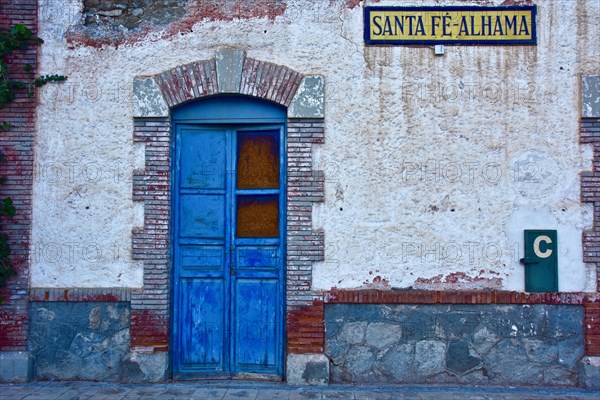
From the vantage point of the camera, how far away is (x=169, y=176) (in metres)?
6.48

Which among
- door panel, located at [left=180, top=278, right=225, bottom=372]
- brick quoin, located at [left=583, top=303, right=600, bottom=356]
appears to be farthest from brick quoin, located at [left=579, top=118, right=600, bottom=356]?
door panel, located at [left=180, top=278, right=225, bottom=372]

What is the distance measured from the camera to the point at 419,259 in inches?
251

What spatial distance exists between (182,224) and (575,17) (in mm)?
4777

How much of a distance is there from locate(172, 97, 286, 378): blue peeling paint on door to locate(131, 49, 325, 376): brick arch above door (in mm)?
186

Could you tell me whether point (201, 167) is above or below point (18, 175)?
above

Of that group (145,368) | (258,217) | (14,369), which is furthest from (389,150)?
(14,369)

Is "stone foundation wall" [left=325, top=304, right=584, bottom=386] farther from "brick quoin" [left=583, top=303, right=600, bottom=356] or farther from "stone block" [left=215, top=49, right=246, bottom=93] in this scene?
"stone block" [left=215, top=49, right=246, bottom=93]

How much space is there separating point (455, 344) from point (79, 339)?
397 cm

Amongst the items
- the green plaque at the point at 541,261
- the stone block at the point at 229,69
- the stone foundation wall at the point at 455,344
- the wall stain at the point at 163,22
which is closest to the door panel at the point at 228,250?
the stone block at the point at 229,69

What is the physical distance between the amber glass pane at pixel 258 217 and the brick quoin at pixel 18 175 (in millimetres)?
2270

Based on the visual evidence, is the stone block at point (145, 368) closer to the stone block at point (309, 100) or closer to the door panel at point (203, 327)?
the door panel at point (203, 327)

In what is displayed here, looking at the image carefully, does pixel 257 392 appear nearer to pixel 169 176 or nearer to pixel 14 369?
pixel 169 176

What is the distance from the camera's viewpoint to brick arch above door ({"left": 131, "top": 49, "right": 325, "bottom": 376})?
20.8 feet

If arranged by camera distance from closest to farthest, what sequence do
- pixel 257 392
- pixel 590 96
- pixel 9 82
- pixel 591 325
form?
pixel 257 392 < pixel 591 325 < pixel 590 96 < pixel 9 82
